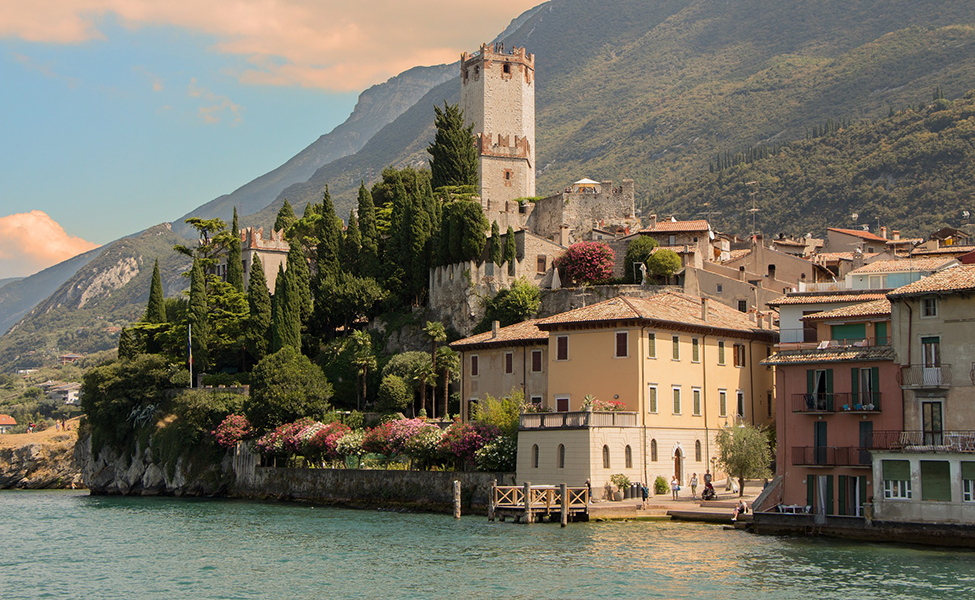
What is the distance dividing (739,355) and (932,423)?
754 inches

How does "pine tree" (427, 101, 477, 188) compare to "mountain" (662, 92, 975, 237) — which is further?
"mountain" (662, 92, 975, 237)

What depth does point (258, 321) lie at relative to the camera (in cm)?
8038

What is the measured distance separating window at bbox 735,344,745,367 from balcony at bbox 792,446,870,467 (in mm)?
15120

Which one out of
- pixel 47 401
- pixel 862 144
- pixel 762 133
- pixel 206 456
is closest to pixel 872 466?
pixel 206 456

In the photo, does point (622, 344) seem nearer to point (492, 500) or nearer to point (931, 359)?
point (492, 500)

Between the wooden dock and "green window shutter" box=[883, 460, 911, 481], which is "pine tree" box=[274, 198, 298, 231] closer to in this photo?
the wooden dock

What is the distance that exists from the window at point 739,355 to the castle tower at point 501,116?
3992cm

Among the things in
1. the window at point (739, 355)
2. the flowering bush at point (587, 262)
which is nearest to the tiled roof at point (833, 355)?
the window at point (739, 355)

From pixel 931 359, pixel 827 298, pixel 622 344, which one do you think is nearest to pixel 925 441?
pixel 931 359

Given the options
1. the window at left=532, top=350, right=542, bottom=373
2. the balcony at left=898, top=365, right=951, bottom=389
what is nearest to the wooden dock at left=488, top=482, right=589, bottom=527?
the window at left=532, top=350, right=542, bottom=373

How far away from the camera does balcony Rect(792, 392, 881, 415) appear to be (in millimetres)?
41188

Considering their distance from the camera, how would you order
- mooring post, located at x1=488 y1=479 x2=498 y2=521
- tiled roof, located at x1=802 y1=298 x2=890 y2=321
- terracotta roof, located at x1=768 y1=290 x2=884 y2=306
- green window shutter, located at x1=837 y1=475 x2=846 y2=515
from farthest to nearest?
1. terracotta roof, located at x1=768 y1=290 x2=884 y2=306
2. mooring post, located at x1=488 y1=479 x2=498 y2=521
3. tiled roof, located at x1=802 y1=298 x2=890 y2=321
4. green window shutter, located at x1=837 y1=475 x2=846 y2=515

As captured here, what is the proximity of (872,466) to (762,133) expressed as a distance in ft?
487

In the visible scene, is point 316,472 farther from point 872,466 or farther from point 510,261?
point 872,466
